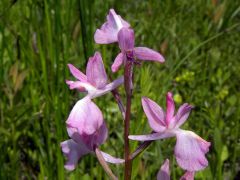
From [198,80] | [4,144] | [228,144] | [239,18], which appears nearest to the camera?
[4,144]

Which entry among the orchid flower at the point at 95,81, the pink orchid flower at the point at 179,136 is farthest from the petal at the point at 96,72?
the pink orchid flower at the point at 179,136

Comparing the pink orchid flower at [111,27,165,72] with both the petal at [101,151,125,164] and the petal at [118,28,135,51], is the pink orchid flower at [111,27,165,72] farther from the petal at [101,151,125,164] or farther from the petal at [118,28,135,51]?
the petal at [101,151,125,164]

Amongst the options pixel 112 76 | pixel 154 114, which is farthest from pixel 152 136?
pixel 112 76

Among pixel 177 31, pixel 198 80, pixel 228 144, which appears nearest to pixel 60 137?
pixel 228 144

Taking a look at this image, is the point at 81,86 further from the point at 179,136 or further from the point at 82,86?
the point at 179,136

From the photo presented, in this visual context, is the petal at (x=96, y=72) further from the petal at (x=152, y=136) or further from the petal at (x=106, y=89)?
the petal at (x=152, y=136)

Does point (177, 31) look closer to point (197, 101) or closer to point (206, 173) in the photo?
point (197, 101)
